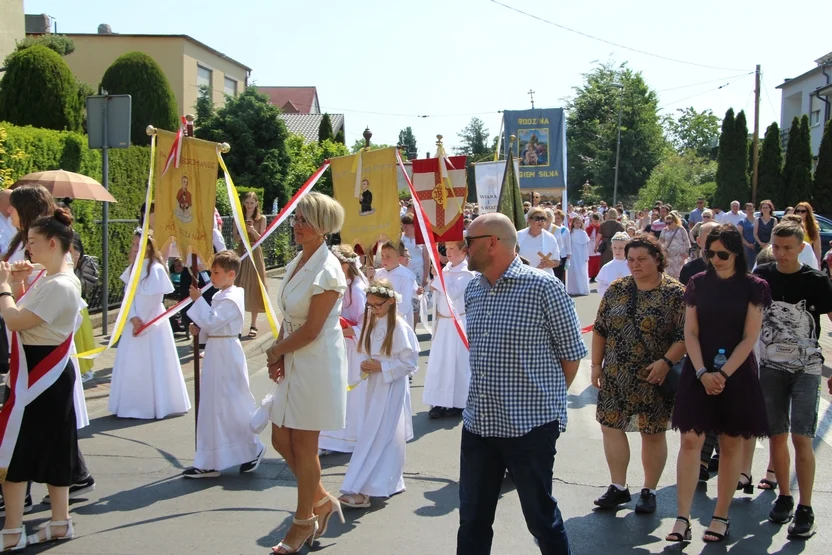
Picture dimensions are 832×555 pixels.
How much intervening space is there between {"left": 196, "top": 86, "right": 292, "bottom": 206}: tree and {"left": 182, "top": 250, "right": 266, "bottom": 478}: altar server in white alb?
23117mm

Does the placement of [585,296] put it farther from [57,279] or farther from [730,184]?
[730,184]

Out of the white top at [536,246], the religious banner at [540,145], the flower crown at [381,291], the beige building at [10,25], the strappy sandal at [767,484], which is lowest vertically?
the strappy sandal at [767,484]

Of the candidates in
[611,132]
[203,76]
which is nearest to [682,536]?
[203,76]

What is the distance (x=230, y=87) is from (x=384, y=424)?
1699 inches

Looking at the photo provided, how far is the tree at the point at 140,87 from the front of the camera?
25984 millimetres

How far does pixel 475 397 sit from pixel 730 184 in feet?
126

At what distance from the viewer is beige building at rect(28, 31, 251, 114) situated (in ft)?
132

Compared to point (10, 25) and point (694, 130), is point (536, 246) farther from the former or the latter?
point (694, 130)

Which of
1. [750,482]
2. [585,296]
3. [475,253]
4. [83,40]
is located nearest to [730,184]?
[585,296]

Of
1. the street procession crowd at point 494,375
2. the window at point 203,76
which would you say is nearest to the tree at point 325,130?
the window at point 203,76

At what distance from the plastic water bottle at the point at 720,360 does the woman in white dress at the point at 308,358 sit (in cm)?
224

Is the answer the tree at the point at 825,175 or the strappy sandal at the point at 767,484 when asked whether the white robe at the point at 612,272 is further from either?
the tree at the point at 825,175

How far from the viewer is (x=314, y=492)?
193 inches

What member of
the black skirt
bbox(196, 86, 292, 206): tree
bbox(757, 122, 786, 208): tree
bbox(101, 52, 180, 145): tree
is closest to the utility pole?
bbox(757, 122, 786, 208): tree
